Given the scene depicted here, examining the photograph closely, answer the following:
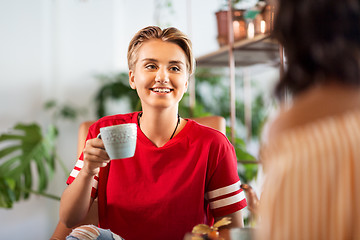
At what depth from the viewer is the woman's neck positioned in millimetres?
1319

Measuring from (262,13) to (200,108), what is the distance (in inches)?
36.7

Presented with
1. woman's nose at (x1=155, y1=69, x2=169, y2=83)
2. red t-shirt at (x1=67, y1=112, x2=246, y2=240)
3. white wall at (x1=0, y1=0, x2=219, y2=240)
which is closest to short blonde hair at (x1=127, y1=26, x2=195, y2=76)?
woman's nose at (x1=155, y1=69, x2=169, y2=83)

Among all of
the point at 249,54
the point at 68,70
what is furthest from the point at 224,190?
the point at 68,70

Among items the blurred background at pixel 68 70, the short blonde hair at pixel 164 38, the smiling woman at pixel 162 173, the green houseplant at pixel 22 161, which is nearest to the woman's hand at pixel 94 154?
the smiling woman at pixel 162 173

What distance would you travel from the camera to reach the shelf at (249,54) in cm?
202

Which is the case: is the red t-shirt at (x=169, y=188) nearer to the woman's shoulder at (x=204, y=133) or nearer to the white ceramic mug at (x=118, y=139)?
the woman's shoulder at (x=204, y=133)

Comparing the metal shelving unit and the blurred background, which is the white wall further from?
the metal shelving unit

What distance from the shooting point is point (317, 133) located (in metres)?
0.49

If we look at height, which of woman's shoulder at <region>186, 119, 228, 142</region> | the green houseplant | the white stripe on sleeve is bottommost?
the green houseplant

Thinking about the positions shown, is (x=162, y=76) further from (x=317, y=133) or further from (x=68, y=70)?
(x=68, y=70)

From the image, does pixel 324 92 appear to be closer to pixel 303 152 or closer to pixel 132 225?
pixel 303 152

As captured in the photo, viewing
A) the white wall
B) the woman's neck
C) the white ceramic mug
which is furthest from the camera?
the white wall

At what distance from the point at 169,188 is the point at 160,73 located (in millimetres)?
358

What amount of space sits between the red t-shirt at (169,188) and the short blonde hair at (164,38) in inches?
10.3
